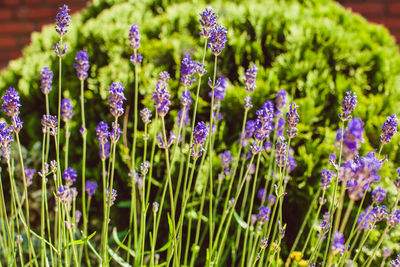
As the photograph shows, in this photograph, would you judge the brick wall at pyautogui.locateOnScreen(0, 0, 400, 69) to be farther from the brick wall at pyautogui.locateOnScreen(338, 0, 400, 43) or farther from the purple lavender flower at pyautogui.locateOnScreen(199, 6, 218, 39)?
the purple lavender flower at pyautogui.locateOnScreen(199, 6, 218, 39)

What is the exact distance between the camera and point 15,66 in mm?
3346

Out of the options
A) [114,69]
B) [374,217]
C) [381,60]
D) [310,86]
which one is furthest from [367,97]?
[114,69]

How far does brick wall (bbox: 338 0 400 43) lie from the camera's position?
5113 mm

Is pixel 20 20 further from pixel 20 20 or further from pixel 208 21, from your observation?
pixel 208 21

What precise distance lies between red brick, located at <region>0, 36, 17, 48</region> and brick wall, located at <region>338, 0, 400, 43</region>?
15.2 feet

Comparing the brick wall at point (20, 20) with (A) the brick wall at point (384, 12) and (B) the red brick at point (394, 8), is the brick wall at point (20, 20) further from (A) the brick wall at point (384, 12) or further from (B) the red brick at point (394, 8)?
(B) the red brick at point (394, 8)

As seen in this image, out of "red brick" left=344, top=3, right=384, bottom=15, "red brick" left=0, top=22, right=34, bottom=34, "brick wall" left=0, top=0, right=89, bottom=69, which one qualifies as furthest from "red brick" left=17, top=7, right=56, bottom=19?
"red brick" left=344, top=3, right=384, bottom=15

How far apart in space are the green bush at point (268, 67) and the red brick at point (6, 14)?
2893mm

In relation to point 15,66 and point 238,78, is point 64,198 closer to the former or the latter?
point 238,78

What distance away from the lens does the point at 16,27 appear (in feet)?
18.6

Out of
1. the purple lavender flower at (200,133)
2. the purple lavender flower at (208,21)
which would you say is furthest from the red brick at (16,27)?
the purple lavender flower at (200,133)

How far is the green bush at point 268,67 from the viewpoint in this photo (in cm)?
240

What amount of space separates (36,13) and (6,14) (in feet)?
1.38

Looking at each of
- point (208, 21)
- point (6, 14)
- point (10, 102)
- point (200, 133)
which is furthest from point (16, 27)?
point (200, 133)
